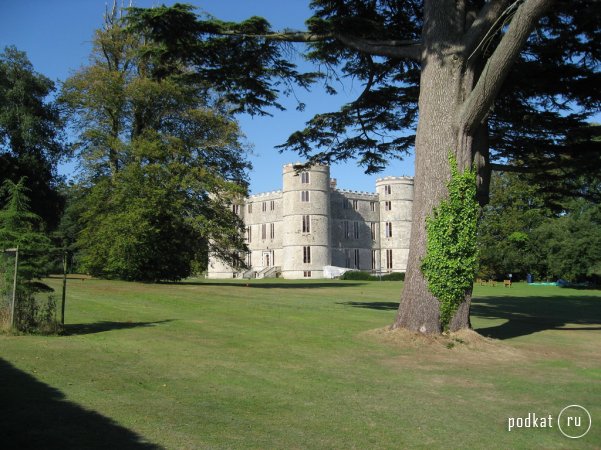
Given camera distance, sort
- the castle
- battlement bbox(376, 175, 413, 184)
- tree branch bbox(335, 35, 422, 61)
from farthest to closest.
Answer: battlement bbox(376, 175, 413, 184) < the castle < tree branch bbox(335, 35, 422, 61)

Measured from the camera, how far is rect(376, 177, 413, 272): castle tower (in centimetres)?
6638

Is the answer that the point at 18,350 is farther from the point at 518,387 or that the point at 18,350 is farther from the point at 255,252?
the point at 255,252

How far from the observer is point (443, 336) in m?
10.4

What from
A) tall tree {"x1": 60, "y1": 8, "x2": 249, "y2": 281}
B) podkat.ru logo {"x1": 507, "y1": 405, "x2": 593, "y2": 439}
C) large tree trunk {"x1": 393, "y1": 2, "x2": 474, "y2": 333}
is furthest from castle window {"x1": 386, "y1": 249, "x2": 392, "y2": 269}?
podkat.ru logo {"x1": 507, "y1": 405, "x2": 593, "y2": 439}

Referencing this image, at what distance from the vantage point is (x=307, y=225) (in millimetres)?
59938

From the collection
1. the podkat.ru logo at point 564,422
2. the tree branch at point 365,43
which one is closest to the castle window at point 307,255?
the tree branch at point 365,43

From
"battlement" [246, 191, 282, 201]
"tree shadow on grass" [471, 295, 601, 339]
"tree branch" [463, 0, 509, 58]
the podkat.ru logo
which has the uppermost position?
"battlement" [246, 191, 282, 201]

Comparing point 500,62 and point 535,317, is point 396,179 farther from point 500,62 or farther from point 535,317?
point 500,62

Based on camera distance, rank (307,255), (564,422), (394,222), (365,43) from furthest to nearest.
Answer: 1. (394,222)
2. (307,255)
3. (365,43)
4. (564,422)

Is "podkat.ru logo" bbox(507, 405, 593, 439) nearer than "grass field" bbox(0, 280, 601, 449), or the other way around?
"grass field" bbox(0, 280, 601, 449)

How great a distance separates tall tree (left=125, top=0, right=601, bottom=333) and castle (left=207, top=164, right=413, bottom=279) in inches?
1689

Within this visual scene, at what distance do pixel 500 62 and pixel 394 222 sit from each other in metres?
57.2

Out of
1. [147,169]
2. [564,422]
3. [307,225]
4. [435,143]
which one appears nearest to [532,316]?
[435,143]

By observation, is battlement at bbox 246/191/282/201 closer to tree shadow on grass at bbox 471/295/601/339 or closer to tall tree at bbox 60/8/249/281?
tall tree at bbox 60/8/249/281
